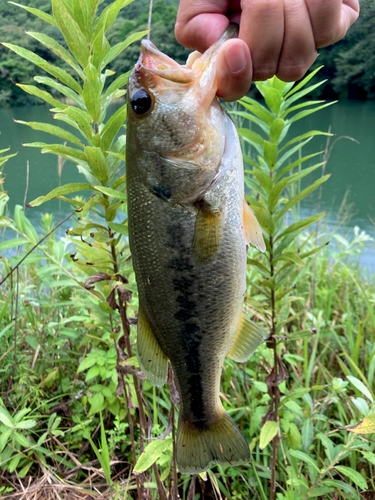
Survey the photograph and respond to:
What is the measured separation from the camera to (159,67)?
1350mm

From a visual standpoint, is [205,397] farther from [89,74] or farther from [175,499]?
[89,74]

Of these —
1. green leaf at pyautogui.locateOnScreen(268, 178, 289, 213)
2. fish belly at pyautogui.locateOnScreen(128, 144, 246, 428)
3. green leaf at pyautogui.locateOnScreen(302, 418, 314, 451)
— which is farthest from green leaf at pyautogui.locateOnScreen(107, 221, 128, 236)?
green leaf at pyautogui.locateOnScreen(302, 418, 314, 451)

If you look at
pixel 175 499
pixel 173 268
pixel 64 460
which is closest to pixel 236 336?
pixel 173 268

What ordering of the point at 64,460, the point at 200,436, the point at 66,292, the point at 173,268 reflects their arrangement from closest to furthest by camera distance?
1. the point at 173,268
2. the point at 200,436
3. the point at 64,460
4. the point at 66,292

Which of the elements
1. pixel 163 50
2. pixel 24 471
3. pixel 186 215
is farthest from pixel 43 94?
pixel 163 50

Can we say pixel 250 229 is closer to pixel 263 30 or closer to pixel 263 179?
pixel 263 179

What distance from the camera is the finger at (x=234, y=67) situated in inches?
45.2

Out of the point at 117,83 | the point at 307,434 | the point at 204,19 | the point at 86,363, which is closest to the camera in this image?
the point at 204,19

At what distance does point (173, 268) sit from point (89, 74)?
87cm

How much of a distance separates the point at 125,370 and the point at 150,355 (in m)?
0.37

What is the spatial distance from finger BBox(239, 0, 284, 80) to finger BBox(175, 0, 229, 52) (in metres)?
0.21

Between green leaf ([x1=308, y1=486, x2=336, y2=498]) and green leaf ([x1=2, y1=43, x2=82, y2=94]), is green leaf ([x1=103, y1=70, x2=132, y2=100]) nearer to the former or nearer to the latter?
green leaf ([x1=2, y1=43, x2=82, y2=94])

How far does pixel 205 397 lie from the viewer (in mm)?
1472

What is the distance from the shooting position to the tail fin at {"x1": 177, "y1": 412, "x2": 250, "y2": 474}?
140cm
